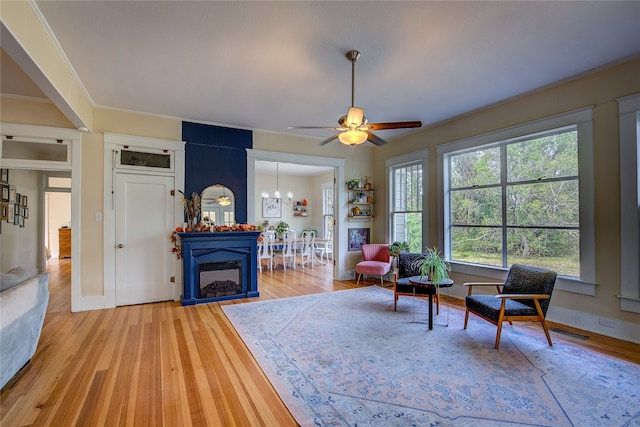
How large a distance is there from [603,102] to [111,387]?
5651 mm

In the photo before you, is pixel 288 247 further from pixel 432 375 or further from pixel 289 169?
pixel 432 375

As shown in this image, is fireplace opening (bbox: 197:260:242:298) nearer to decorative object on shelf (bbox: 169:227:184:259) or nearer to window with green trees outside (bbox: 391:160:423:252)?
decorative object on shelf (bbox: 169:227:184:259)

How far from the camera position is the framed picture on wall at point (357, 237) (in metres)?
6.57

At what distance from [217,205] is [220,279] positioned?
129cm

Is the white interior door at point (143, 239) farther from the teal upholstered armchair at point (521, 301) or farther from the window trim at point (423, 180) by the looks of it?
the teal upholstered armchair at point (521, 301)

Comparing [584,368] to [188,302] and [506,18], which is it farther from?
[188,302]

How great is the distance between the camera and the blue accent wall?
16.4 ft

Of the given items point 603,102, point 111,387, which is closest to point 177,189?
point 111,387

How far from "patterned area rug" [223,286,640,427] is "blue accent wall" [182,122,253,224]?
2.44 meters

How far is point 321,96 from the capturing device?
407 centimetres

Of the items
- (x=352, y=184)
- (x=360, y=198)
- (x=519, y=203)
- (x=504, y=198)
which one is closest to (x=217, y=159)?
(x=352, y=184)

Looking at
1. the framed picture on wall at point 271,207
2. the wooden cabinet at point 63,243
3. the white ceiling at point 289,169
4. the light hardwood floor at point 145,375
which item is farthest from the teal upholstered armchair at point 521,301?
the wooden cabinet at point 63,243

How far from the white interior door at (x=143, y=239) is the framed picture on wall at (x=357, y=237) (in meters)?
3.56

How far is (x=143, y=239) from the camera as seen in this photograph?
468 centimetres
